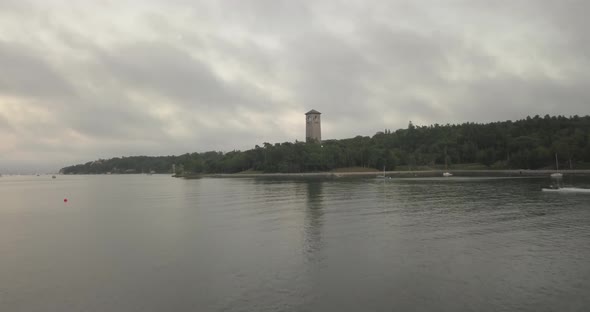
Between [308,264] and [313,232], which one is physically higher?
[313,232]

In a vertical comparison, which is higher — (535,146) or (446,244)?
(535,146)

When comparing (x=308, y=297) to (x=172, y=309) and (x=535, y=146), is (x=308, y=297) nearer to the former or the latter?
(x=172, y=309)

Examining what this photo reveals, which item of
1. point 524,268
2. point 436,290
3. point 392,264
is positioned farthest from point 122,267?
point 524,268

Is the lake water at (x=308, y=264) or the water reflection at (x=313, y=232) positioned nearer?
the lake water at (x=308, y=264)

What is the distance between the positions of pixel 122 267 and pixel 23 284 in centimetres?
436

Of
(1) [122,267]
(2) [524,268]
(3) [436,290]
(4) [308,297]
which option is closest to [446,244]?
(2) [524,268]

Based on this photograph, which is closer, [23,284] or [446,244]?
[23,284]

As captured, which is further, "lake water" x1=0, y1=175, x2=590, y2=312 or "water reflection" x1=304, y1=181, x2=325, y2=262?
"water reflection" x1=304, y1=181, x2=325, y2=262

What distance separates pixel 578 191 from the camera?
190 ft

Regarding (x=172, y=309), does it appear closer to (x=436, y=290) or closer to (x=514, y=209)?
(x=436, y=290)

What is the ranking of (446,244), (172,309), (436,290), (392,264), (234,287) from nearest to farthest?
(172,309)
(436,290)
(234,287)
(392,264)
(446,244)

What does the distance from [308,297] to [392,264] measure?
6.17 meters

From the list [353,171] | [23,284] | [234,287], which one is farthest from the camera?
[353,171]

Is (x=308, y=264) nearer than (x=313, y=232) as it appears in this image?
Yes
